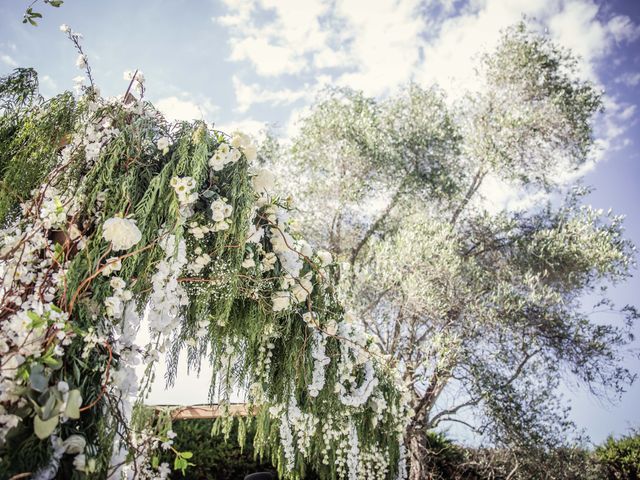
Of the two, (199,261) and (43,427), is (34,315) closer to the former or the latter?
(43,427)

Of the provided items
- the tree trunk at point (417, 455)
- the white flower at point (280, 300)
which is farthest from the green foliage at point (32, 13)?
the tree trunk at point (417, 455)

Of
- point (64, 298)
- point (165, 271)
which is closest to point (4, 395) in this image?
point (64, 298)

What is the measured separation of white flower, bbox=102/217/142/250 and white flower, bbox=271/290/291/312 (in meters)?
0.90

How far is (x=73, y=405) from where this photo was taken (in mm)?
1186

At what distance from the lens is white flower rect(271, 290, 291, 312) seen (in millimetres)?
2244

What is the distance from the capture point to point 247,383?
254 cm

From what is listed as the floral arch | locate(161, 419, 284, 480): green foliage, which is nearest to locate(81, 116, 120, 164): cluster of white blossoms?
the floral arch

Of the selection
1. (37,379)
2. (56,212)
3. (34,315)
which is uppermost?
(56,212)

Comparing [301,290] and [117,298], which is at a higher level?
[301,290]

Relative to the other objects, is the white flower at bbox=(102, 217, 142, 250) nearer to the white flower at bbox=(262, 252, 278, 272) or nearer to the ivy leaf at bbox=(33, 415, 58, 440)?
the ivy leaf at bbox=(33, 415, 58, 440)

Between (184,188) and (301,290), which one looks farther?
(301,290)

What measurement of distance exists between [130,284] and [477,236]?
22.7ft

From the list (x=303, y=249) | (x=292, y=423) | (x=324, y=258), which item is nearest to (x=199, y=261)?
(x=303, y=249)

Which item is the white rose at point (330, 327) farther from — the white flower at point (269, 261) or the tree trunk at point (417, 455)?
the tree trunk at point (417, 455)
